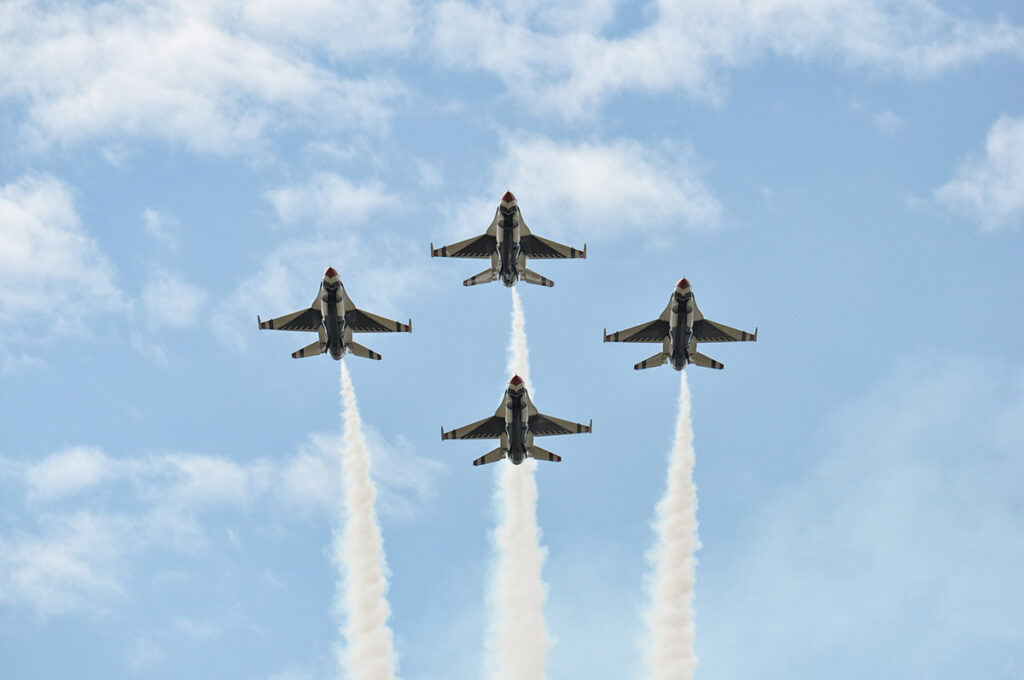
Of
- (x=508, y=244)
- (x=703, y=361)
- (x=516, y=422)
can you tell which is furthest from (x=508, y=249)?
(x=703, y=361)

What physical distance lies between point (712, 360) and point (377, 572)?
33.9m

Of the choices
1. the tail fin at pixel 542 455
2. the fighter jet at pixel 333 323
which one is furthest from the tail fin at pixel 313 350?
the tail fin at pixel 542 455

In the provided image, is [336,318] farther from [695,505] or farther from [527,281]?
[695,505]

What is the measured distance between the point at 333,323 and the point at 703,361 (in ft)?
102

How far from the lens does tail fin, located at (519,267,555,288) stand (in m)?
117

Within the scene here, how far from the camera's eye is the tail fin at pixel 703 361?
381 feet

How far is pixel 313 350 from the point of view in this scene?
115m

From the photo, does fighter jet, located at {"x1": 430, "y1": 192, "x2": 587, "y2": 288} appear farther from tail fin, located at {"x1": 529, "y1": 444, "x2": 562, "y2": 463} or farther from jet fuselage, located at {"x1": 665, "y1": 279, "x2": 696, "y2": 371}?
tail fin, located at {"x1": 529, "y1": 444, "x2": 562, "y2": 463}

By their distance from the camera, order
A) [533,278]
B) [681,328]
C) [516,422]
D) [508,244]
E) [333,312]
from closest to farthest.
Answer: [516,422], [333,312], [681,328], [508,244], [533,278]

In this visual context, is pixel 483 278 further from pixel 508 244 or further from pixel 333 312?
pixel 333 312

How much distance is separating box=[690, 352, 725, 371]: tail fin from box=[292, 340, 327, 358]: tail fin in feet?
99.2

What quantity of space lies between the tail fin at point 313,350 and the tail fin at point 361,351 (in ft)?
6.65

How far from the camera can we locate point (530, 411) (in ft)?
365

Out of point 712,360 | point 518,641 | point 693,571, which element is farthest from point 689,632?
point 712,360
